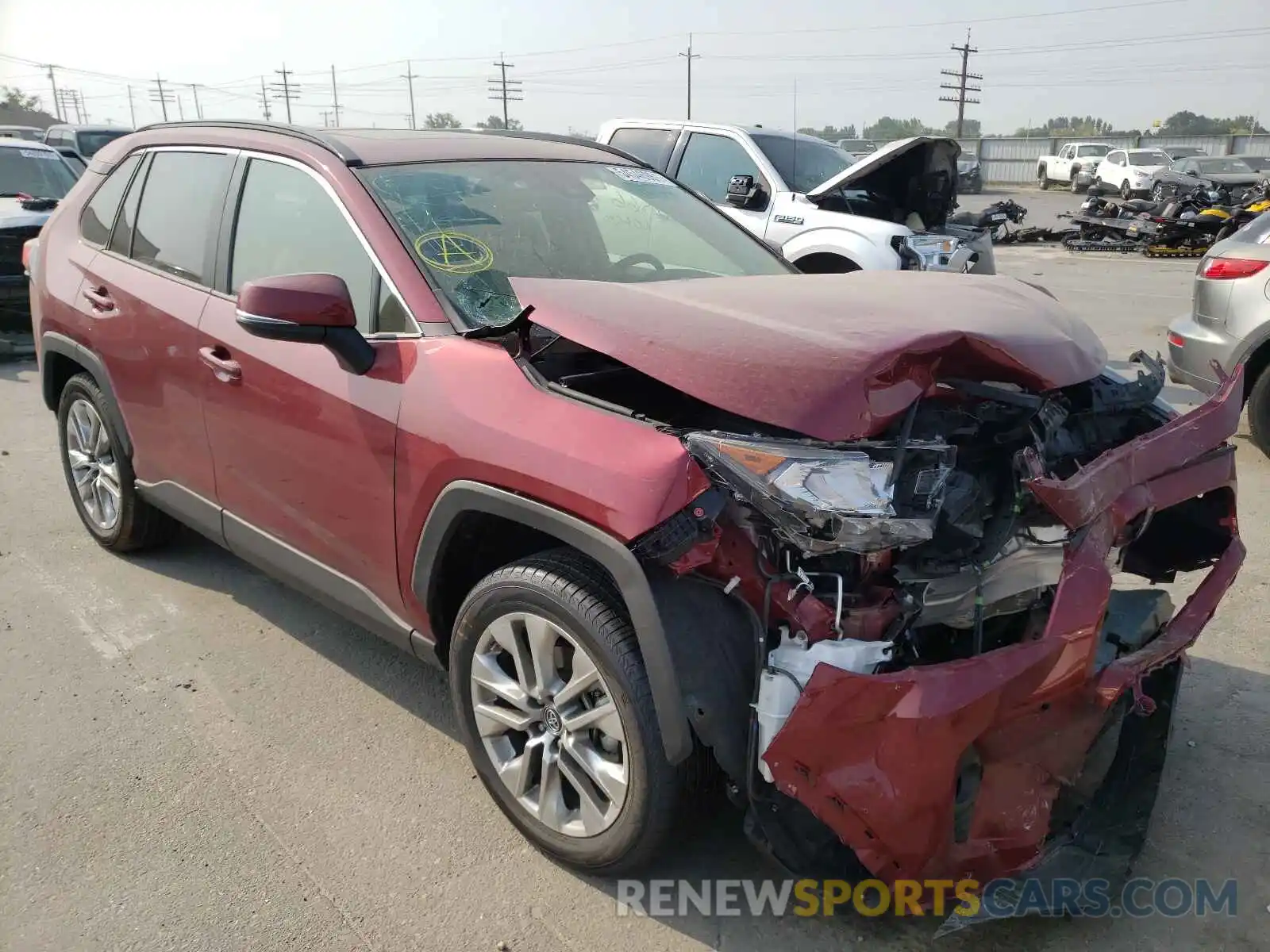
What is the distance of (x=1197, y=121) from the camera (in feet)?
253

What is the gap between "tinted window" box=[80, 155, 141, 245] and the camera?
168 inches

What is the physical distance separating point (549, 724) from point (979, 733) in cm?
109

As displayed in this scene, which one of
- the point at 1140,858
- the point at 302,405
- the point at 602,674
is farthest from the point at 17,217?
the point at 1140,858

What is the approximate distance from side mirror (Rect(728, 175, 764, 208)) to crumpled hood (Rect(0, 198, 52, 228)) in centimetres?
607

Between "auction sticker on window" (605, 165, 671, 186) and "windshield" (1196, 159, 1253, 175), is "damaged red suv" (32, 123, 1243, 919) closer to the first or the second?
"auction sticker on window" (605, 165, 671, 186)

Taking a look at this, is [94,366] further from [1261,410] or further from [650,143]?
[650,143]

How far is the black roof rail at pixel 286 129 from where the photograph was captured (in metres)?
3.22

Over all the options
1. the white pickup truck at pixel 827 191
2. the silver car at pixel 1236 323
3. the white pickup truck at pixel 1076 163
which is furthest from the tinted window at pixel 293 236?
the white pickup truck at pixel 1076 163

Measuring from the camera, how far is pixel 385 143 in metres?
3.40

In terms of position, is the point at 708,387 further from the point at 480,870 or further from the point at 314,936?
the point at 314,936

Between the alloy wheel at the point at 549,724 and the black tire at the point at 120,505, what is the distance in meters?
2.43

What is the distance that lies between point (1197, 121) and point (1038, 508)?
90753mm

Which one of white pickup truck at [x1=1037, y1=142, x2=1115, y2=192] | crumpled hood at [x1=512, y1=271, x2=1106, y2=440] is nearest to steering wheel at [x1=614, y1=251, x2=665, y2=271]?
crumpled hood at [x1=512, y1=271, x2=1106, y2=440]

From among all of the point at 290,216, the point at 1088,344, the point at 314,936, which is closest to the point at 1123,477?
the point at 1088,344
